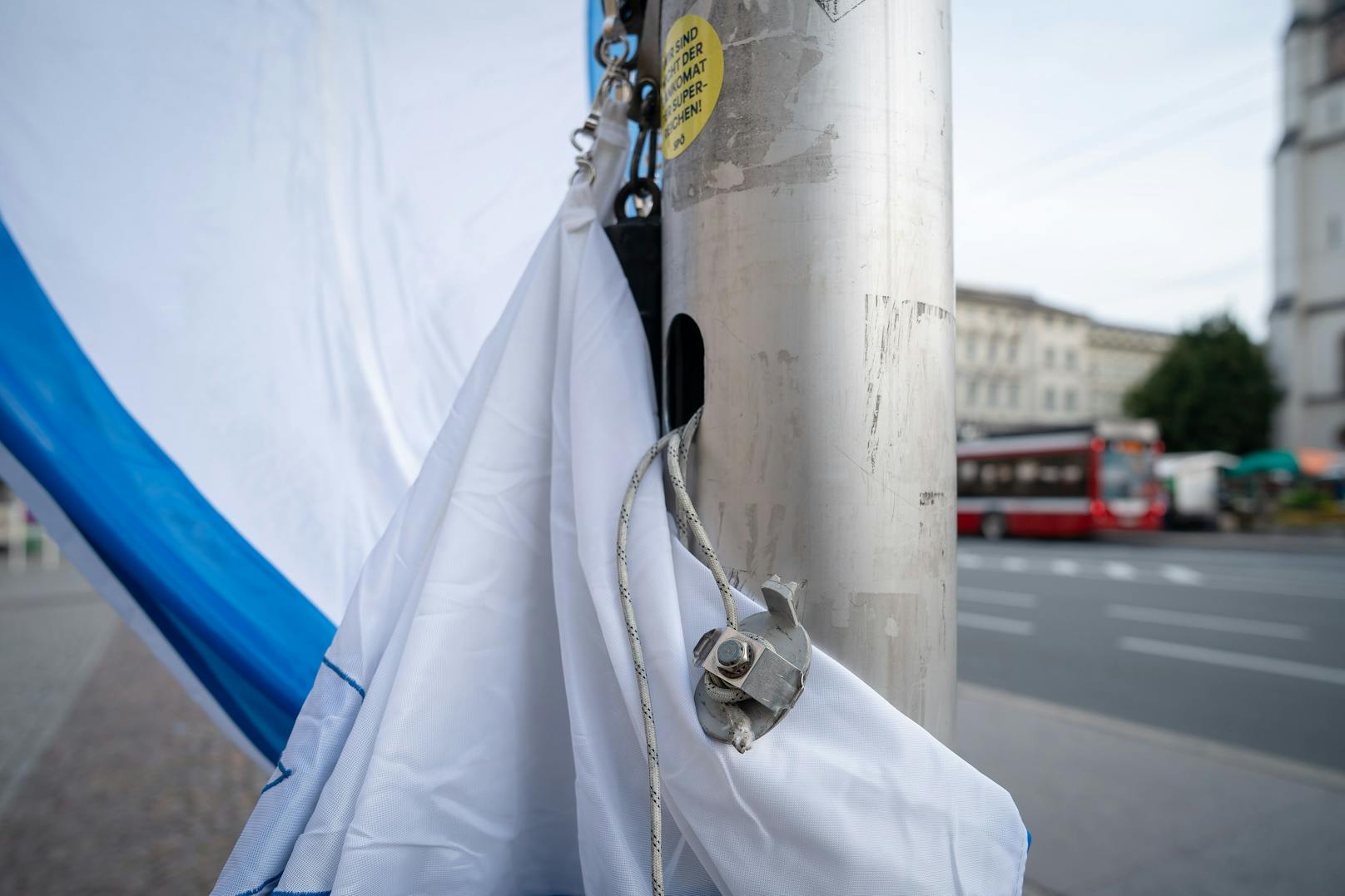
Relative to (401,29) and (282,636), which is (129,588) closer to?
(282,636)

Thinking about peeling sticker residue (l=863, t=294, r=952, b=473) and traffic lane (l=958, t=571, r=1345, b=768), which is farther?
traffic lane (l=958, t=571, r=1345, b=768)

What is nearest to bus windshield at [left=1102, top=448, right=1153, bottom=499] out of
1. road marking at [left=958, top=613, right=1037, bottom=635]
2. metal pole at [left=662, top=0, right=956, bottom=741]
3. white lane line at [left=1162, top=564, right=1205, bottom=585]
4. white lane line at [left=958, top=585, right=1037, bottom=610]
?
white lane line at [left=1162, top=564, right=1205, bottom=585]

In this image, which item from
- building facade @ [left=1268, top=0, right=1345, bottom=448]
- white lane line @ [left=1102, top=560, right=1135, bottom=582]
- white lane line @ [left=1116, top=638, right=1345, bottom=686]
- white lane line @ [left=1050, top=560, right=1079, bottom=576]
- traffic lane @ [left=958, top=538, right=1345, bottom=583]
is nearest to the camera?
white lane line @ [left=1116, top=638, right=1345, bottom=686]

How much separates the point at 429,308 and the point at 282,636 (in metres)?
0.76

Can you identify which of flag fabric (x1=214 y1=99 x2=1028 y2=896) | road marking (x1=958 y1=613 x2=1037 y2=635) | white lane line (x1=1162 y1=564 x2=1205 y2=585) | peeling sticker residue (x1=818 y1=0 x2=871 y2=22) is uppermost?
peeling sticker residue (x1=818 y1=0 x2=871 y2=22)

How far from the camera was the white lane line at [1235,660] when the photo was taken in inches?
257

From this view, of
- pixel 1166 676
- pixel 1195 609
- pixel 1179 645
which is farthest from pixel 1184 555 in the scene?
pixel 1166 676

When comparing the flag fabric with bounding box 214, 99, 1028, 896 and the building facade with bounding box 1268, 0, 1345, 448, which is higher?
the building facade with bounding box 1268, 0, 1345, 448

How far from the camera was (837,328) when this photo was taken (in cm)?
89

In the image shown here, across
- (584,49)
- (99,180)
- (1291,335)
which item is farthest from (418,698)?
(1291,335)

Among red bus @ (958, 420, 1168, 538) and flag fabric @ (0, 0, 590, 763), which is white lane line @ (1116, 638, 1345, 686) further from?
red bus @ (958, 420, 1168, 538)

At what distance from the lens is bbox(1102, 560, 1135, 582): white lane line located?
12494 millimetres

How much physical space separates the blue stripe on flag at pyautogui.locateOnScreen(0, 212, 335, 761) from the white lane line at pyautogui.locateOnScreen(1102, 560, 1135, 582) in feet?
43.1

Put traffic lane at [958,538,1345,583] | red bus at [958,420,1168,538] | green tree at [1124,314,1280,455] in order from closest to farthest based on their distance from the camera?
1. traffic lane at [958,538,1345,583]
2. red bus at [958,420,1168,538]
3. green tree at [1124,314,1280,455]
